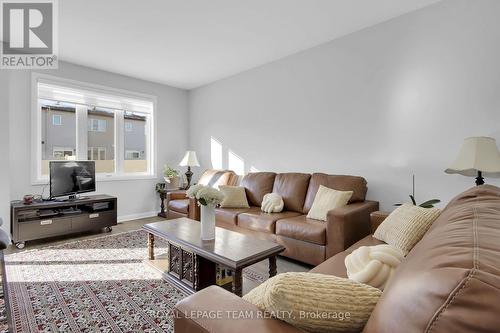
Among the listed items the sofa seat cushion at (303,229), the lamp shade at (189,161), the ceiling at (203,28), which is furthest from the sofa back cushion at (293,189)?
the lamp shade at (189,161)

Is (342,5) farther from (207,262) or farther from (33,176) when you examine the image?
(33,176)

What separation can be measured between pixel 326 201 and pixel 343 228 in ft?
1.77

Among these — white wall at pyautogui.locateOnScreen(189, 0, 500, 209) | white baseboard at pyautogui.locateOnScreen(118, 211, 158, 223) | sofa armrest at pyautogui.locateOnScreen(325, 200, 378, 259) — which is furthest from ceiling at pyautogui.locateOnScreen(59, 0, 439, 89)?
white baseboard at pyautogui.locateOnScreen(118, 211, 158, 223)

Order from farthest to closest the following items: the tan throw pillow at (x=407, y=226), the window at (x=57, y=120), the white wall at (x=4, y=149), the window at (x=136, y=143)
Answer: the window at (x=136, y=143), the window at (x=57, y=120), the white wall at (x=4, y=149), the tan throw pillow at (x=407, y=226)

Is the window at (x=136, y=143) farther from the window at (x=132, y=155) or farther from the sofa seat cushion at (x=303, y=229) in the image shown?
the sofa seat cushion at (x=303, y=229)

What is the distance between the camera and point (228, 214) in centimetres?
333

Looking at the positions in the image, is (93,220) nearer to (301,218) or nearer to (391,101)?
(301,218)

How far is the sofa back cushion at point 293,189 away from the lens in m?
3.29

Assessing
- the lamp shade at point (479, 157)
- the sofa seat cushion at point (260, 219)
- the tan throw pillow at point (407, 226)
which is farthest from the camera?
the sofa seat cushion at point (260, 219)

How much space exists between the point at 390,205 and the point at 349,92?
142cm

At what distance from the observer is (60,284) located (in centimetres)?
228

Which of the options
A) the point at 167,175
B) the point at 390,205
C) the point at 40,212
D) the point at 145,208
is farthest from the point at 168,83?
the point at 390,205

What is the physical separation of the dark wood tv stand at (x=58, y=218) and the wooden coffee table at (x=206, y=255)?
5.91 feet

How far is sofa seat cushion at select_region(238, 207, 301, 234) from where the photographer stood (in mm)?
2879
